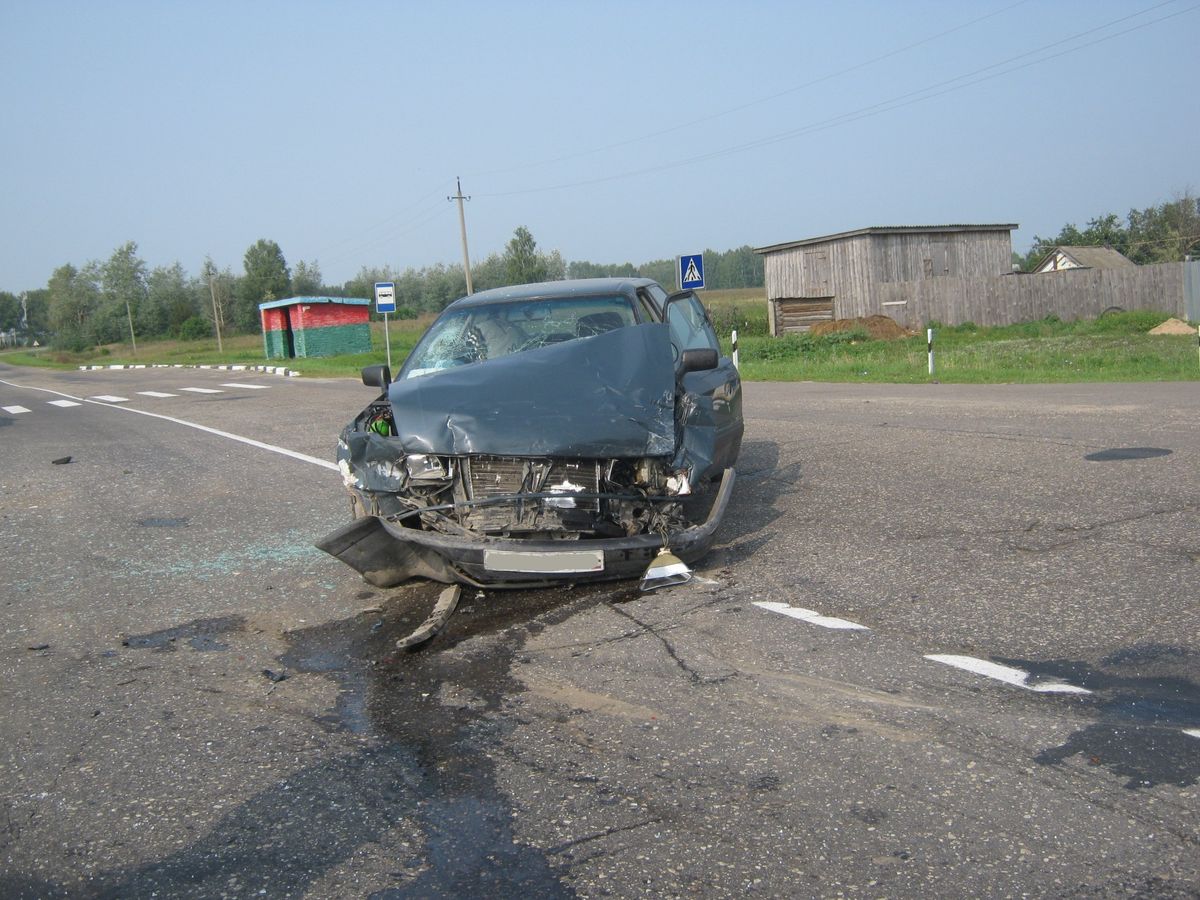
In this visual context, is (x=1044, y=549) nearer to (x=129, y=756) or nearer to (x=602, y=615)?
(x=602, y=615)

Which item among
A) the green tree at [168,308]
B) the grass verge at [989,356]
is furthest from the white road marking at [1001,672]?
the green tree at [168,308]

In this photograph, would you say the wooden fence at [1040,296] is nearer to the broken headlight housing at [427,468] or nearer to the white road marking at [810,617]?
the white road marking at [810,617]

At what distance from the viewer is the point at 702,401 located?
19.7 feet

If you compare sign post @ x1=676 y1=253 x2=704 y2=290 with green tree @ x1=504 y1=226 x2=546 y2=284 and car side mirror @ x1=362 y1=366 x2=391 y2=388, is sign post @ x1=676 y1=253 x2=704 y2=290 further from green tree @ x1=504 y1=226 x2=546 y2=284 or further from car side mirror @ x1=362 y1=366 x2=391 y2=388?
green tree @ x1=504 y1=226 x2=546 y2=284

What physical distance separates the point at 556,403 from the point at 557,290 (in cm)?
191

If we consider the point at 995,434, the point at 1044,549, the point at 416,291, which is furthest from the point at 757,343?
the point at 416,291

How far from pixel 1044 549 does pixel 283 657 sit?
4.16m

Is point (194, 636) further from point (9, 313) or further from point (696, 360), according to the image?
point (9, 313)

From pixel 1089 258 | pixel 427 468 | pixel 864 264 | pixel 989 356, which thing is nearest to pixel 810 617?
pixel 427 468

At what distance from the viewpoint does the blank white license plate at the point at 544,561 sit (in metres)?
4.99

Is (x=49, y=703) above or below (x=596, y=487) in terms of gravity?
below

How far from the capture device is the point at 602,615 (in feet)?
17.0

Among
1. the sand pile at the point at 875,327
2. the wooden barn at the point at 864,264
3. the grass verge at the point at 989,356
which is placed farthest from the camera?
the wooden barn at the point at 864,264

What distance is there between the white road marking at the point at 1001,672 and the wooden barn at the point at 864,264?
112 feet
